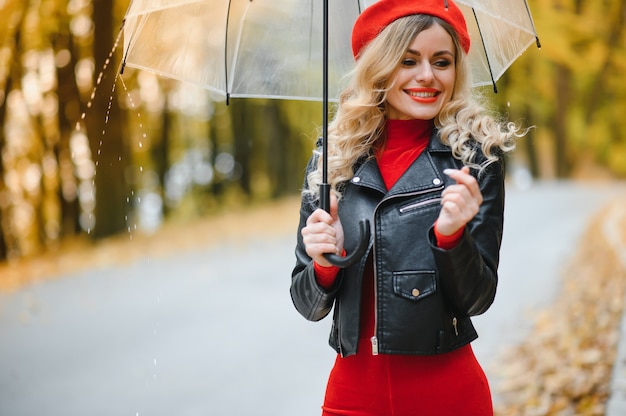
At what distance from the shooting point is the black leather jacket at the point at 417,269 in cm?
197

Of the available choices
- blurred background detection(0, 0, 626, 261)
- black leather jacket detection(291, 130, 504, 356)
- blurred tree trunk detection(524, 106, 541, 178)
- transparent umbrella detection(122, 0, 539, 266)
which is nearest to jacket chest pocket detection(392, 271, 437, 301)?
black leather jacket detection(291, 130, 504, 356)

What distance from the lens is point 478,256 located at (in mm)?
1921

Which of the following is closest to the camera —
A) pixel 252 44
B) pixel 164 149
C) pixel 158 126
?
pixel 252 44

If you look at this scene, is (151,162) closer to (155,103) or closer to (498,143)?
(155,103)

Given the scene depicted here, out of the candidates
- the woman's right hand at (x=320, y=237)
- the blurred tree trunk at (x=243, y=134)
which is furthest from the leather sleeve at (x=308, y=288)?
the blurred tree trunk at (x=243, y=134)

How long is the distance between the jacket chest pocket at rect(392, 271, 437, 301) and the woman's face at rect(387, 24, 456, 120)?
49cm

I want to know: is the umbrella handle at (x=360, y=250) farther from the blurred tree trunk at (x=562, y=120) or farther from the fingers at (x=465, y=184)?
Result: the blurred tree trunk at (x=562, y=120)

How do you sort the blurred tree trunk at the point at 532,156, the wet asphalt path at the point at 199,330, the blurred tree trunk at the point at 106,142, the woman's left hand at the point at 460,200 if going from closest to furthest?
the woman's left hand at the point at 460,200, the wet asphalt path at the point at 199,330, the blurred tree trunk at the point at 532,156, the blurred tree trunk at the point at 106,142

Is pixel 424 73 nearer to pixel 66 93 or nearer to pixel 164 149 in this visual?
pixel 66 93

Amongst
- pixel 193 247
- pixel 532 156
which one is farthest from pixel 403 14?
pixel 193 247

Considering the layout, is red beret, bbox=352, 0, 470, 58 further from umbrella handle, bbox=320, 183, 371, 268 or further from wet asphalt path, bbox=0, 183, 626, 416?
wet asphalt path, bbox=0, 183, 626, 416

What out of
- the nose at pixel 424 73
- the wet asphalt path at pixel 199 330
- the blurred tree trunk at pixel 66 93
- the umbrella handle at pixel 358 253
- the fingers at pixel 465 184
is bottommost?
the wet asphalt path at pixel 199 330

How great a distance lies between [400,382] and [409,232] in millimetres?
423

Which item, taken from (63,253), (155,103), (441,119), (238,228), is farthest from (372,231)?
(155,103)
